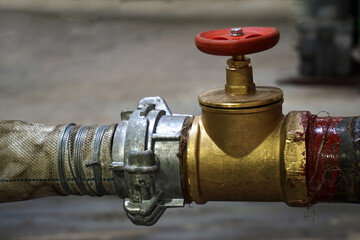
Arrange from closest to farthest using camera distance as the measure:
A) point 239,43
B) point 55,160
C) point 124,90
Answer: point 239,43
point 55,160
point 124,90

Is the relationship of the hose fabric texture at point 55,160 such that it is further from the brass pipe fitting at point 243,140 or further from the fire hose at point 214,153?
the brass pipe fitting at point 243,140

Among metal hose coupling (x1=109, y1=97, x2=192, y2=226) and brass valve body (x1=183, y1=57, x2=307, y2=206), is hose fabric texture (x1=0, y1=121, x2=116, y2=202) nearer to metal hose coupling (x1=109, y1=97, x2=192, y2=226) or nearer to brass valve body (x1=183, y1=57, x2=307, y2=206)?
metal hose coupling (x1=109, y1=97, x2=192, y2=226)

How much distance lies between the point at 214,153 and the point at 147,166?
13 cm

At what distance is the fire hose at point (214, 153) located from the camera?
919mm

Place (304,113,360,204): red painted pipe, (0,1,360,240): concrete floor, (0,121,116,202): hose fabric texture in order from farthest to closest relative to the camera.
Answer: (0,1,360,240): concrete floor → (0,121,116,202): hose fabric texture → (304,113,360,204): red painted pipe

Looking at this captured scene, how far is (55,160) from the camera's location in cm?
102

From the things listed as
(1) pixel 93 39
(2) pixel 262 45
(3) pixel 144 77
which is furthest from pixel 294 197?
(1) pixel 93 39

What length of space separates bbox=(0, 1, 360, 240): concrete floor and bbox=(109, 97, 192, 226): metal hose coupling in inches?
8.1

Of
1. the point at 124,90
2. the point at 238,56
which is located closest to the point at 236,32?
the point at 238,56

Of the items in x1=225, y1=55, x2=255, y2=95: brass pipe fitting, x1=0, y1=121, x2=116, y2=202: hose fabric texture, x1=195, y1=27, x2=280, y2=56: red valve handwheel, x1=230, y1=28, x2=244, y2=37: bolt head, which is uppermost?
x1=230, y1=28, x2=244, y2=37: bolt head

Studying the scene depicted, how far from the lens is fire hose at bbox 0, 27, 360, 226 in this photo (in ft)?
3.02

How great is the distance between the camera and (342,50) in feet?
12.0

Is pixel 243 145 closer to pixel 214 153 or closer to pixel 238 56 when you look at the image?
pixel 214 153

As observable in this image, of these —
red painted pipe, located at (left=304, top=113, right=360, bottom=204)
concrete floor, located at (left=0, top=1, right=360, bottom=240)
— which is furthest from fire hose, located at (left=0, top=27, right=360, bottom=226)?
concrete floor, located at (left=0, top=1, right=360, bottom=240)
